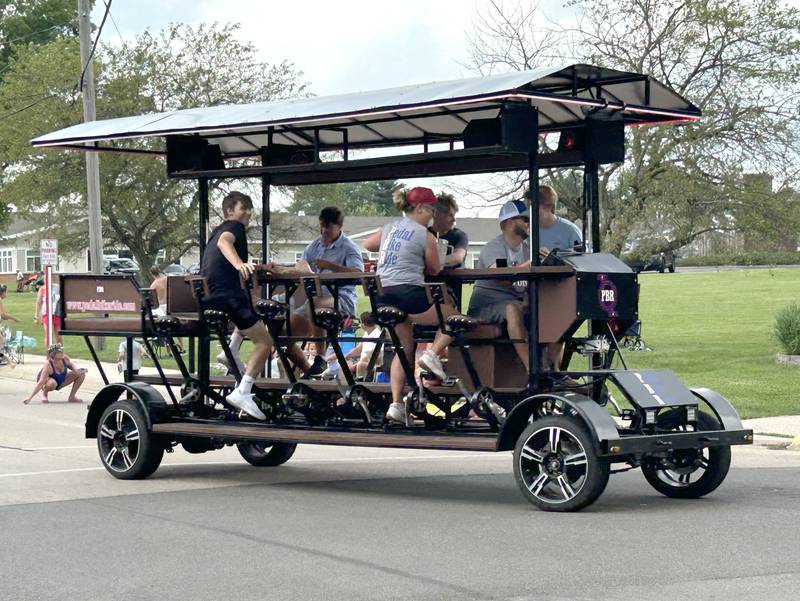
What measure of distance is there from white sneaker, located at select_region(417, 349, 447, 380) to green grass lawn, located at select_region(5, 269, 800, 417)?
723 cm

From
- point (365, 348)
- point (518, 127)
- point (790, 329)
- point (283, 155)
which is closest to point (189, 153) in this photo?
point (283, 155)

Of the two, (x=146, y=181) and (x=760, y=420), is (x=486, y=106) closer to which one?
(x=760, y=420)

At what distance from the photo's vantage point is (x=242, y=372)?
11984 millimetres

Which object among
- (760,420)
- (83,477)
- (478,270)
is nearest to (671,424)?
(478,270)

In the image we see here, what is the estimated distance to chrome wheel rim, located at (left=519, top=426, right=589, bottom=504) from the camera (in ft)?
30.5

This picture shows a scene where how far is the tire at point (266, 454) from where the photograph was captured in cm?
1259

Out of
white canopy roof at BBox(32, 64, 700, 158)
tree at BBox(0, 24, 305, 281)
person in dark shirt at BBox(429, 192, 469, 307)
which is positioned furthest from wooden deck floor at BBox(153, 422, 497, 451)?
tree at BBox(0, 24, 305, 281)

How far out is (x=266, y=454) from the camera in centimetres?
1263

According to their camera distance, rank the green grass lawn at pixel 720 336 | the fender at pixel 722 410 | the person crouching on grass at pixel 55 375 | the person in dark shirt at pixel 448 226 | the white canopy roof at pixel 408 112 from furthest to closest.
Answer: the person crouching on grass at pixel 55 375 < the green grass lawn at pixel 720 336 < the person in dark shirt at pixel 448 226 < the fender at pixel 722 410 < the white canopy roof at pixel 408 112

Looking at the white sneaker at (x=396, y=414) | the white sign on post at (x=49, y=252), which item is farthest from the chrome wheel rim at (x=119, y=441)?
the white sign on post at (x=49, y=252)

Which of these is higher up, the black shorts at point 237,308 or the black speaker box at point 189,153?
the black speaker box at point 189,153

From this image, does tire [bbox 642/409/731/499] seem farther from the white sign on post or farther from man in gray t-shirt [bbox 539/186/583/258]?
the white sign on post

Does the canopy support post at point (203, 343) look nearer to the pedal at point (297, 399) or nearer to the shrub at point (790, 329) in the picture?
the pedal at point (297, 399)

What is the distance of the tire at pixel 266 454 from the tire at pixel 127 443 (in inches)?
45.3
